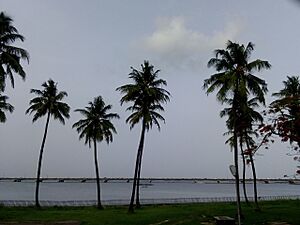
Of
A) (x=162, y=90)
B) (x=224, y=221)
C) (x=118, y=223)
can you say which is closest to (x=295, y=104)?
(x=224, y=221)

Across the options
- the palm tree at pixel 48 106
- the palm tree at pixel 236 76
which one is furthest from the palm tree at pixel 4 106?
the palm tree at pixel 236 76

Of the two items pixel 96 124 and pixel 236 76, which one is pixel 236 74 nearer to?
pixel 236 76

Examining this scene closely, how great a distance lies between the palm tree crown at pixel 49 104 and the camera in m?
46.7

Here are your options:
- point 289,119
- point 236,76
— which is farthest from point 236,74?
point 289,119

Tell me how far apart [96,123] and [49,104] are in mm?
5468

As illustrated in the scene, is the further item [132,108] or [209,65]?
[132,108]

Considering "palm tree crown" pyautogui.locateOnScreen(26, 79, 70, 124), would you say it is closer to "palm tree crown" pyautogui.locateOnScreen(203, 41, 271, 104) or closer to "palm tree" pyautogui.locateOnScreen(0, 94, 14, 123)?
"palm tree" pyautogui.locateOnScreen(0, 94, 14, 123)

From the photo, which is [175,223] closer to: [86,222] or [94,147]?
[86,222]

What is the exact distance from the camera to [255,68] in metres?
31.7

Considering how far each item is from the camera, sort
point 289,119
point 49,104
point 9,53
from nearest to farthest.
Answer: point 289,119
point 9,53
point 49,104

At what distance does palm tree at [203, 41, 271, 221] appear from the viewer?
102ft

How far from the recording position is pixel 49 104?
46688 millimetres

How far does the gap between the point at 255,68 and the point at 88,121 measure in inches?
881

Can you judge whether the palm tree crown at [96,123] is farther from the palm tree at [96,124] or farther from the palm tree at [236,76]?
the palm tree at [236,76]
